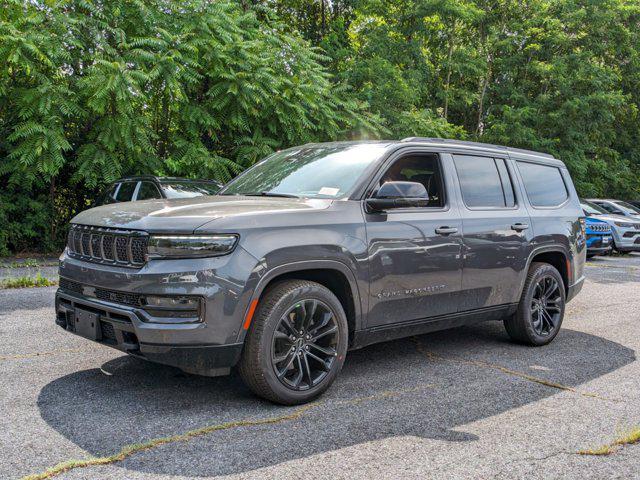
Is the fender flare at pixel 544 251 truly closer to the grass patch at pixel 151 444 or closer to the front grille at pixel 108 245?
the grass patch at pixel 151 444

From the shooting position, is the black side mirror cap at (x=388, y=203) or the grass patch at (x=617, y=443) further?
the black side mirror cap at (x=388, y=203)

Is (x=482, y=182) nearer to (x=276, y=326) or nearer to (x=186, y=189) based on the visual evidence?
(x=276, y=326)

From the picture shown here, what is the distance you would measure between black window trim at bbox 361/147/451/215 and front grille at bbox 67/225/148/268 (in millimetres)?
1679

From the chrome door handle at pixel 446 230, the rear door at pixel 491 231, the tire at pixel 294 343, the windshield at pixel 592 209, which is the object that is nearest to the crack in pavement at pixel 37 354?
the tire at pixel 294 343

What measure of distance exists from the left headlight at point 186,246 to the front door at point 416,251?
1229mm

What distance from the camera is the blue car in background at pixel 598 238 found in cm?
1655

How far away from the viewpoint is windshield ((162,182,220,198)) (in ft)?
33.0

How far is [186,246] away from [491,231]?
2936 millimetres

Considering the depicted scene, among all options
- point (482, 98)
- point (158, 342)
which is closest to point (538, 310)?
point (158, 342)

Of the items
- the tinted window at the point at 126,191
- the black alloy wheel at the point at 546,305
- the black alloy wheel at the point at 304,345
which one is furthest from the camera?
the tinted window at the point at 126,191

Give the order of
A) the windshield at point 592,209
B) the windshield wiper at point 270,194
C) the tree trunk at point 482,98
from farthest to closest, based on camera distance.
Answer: the tree trunk at point 482,98 < the windshield at point 592,209 < the windshield wiper at point 270,194

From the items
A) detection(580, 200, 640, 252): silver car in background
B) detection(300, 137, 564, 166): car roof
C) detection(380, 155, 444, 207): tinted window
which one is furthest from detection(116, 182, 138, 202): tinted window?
detection(580, 200, 640, 252): silver car in background

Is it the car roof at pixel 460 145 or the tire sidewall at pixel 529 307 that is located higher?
the car roof at pixel 460 145

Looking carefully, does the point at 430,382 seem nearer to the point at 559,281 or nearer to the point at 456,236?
the point at 456,236
